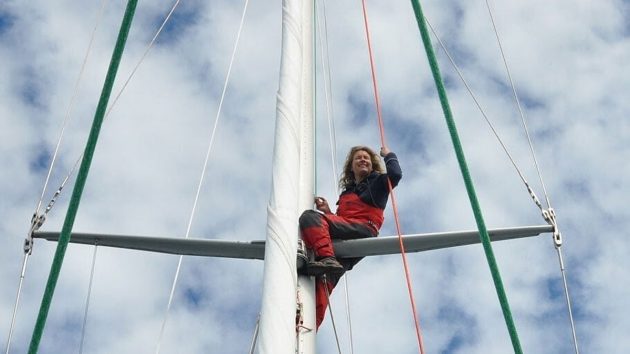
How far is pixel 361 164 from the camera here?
7953 mm

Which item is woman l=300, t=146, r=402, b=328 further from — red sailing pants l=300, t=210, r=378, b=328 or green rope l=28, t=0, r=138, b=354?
green rope l=28, t=0, r=138, b=354

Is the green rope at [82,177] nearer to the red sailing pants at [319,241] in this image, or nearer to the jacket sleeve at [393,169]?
the red sailing pants at [319,241]

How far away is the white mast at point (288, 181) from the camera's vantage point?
17.0ft

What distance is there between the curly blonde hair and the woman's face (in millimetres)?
52

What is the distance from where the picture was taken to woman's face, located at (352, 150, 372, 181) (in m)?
7.93

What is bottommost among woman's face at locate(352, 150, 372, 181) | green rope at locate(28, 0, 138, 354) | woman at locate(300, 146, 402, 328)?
green rope at locate(28, 0, 138, 354)

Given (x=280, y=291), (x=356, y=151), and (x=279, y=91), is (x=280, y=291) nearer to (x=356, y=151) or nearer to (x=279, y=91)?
(x=279, y=91)

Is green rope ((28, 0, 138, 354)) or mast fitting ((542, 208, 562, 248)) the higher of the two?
mast fitting ((542, 208, 562, 248))

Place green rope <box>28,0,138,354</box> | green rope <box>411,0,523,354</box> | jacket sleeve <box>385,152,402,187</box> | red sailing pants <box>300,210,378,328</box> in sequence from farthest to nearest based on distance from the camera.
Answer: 1. jacket sleeve <box>385,152,402,187</box>
2. red sailing pants <box>300,210,378,328</box>
3. green rope <box>411,0,523,354</box>
4. green rope <box>28,0,138,354</box>

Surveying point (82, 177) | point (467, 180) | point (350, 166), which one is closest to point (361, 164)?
point (350, 166)

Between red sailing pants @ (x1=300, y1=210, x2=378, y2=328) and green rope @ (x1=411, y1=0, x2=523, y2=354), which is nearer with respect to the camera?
green rope @ (x1=411, y1=0, x2=523, y2=354)

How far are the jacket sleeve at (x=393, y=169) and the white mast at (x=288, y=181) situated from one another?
29.9 inches

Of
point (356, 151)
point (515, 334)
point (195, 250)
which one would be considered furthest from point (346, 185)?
point (515, 334)

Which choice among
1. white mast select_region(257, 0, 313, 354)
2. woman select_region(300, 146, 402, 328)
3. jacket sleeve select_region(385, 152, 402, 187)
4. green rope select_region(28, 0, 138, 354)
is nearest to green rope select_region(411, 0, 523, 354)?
white mast select_region(257, 0, 313, 354)
